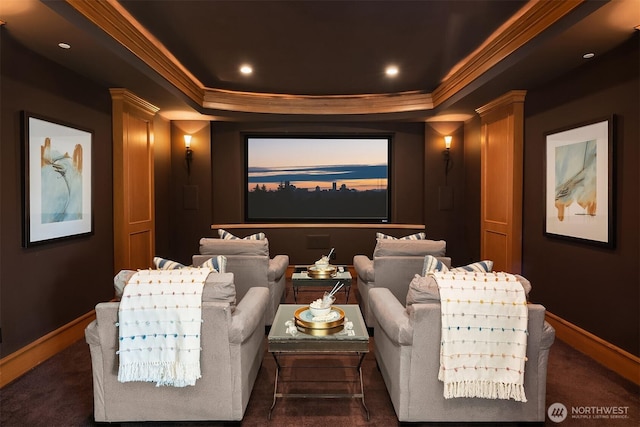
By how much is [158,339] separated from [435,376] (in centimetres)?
161

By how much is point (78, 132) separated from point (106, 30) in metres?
1.17

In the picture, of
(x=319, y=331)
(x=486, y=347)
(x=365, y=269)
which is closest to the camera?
(x=486, y=347)

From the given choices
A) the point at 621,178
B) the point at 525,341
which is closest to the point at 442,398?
the point at 525,341

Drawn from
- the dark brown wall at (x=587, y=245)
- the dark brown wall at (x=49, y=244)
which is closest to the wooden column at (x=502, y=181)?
the dark brown wall at (x=587, y=245)

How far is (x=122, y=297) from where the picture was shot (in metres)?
2.32

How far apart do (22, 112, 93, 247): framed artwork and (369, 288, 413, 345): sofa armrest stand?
2.87 meters

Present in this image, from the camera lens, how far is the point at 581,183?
3764 millimetres

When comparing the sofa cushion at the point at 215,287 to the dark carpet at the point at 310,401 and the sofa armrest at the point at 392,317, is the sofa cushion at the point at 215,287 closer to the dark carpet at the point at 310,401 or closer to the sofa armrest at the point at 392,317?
the dark carpet at the point at 310,401

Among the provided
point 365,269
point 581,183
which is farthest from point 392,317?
point 581,183

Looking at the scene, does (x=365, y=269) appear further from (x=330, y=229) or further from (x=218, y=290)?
(x=330, y=229)

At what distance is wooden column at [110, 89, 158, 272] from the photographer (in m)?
4.79

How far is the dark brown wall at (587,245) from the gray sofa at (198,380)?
3.00 meters

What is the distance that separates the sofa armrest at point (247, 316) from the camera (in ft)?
7.72

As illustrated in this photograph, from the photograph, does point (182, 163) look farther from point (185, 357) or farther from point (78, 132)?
point (185, 357)
